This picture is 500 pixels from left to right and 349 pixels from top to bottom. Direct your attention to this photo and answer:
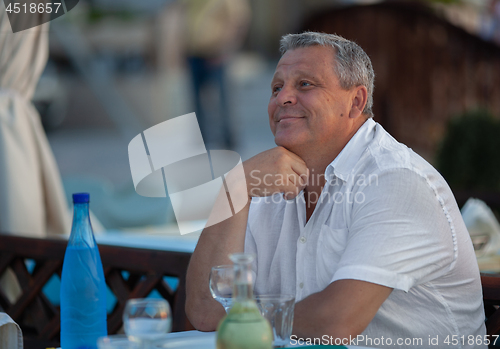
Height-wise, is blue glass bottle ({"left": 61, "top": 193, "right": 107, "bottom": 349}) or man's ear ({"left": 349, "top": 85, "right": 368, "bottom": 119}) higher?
man's ear ({"left": 349, "top": 85, "right": 368, "bottom": 119})

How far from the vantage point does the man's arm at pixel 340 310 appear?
5.03 ft

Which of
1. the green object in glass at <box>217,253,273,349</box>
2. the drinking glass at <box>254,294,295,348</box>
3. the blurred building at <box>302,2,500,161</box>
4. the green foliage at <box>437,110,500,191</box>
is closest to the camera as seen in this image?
the green object in glass at <box>217,253,273,349</box>

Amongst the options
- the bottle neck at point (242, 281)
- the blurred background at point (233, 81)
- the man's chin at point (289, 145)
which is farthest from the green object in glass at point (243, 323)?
the blurred background at point (233, 81)

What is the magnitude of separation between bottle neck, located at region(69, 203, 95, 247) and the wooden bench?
0.70 metres

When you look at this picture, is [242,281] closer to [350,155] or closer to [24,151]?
[350,155]

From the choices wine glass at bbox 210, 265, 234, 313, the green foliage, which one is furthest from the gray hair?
the green foliage

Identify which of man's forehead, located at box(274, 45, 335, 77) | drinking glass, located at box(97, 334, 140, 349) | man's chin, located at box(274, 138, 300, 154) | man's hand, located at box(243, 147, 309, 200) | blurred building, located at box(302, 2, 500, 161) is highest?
blurred building, located at box(302, 2, 500, 161)

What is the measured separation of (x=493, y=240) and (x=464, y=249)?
1478mm

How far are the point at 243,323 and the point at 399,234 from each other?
2.30 feet

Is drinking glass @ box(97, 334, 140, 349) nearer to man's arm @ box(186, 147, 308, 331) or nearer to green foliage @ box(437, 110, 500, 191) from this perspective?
man's arm @ box(186, 147, 308, 331)

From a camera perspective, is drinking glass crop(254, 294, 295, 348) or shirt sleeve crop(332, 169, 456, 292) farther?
shirt sleeve crop(332, 169, 456, 292)

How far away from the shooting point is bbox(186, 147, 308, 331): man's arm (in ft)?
6.23

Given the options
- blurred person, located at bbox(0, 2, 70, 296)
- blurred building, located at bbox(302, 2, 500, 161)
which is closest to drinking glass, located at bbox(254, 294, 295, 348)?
blurred person, located at bbox(0, 2, 70, 296)

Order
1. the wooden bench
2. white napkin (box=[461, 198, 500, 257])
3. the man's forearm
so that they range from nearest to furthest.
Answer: the man's forearm < the wooden bench < white napkin (box=[461, 198, 500, 257])
